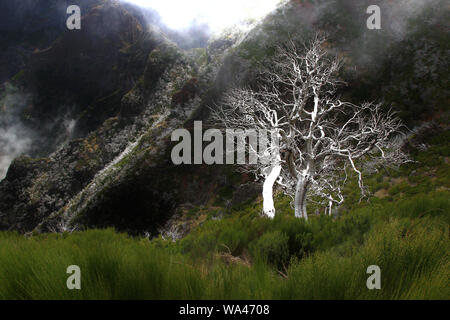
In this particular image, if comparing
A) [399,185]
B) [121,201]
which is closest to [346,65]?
[399,185]

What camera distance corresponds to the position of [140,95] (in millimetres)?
91188

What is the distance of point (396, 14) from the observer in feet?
125

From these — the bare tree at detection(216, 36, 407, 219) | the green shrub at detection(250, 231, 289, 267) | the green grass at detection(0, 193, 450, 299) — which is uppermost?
the bare tree at detection(216, 36, 407, 219)

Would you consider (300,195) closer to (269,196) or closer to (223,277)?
(269,196)

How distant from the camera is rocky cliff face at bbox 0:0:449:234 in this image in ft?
116

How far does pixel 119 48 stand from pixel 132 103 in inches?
1716

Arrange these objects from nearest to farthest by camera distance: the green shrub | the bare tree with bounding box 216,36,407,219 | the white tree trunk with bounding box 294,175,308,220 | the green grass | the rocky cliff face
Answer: the green grass → the green shrub → the bare tree with bounding box 216,36,407,219 → the white tree trunk with bounding box 294,175,308,220 → the rocky cliff face

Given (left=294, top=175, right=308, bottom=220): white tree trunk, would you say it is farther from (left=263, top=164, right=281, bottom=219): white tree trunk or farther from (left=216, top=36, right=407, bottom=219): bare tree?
(left=263, top=164, right=281, bottom=219): white tree trunk

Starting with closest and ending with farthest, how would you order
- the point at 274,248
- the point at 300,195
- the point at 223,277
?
1. the point at 223,277
2. the point at 274,248
3. the point at 300,195

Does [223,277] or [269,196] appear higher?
[269,196]

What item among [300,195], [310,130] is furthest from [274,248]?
[310,130]

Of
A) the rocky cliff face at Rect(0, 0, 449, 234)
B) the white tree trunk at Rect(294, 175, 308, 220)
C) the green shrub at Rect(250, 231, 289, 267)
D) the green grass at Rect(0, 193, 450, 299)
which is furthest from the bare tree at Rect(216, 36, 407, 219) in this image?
the rocky cliff face at Rect(0, 0, 449, 234)

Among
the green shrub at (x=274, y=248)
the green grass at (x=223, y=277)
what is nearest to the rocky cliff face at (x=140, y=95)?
the green shrub at (x=274, y=248)

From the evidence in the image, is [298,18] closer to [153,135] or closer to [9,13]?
[153,135]
